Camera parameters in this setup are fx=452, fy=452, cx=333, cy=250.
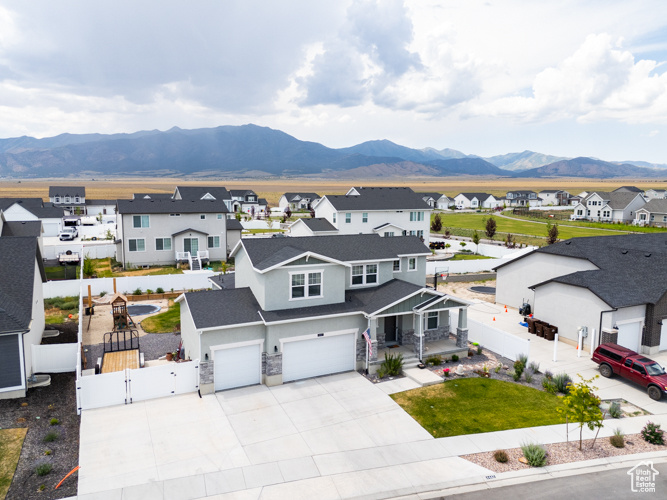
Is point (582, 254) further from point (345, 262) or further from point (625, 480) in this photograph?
point (625, 480)

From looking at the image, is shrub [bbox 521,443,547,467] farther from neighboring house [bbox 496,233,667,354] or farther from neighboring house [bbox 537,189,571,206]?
neighboring house [bbox 537,189,571,206]

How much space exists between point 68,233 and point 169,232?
91.9 feet

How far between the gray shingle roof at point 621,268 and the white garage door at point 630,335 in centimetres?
143

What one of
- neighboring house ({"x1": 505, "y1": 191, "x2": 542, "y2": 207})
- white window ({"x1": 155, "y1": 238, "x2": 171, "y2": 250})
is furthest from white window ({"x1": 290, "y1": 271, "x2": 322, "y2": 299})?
neighboring house ({"x1": 505, "y1": 191, "x2": 542, "y2": 207})

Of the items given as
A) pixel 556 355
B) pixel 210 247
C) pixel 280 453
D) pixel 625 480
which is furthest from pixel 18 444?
pixel 210 247

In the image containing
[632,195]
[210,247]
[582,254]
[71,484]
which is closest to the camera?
[71,484]

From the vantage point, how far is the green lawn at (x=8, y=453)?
14.1 m

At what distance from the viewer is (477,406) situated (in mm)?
19844

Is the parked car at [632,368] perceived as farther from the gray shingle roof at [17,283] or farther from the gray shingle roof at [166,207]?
the gray shingle roof at [166,207]

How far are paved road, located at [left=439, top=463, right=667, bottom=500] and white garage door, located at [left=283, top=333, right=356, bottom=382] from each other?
10.2 metres

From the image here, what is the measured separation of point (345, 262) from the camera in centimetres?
2511

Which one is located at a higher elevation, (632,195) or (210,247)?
(632,195)

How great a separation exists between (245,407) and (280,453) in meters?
4.06

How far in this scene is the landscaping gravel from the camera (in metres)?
15.5
